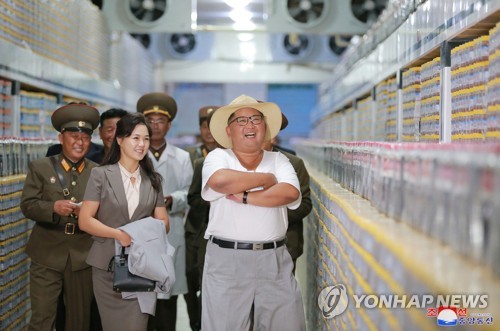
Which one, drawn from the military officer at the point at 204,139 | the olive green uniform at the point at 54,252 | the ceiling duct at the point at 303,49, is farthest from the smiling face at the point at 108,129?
the ceiling duct at the point at 303,49

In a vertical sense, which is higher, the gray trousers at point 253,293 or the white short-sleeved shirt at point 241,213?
the white short-sleeved shirt at point 241,213

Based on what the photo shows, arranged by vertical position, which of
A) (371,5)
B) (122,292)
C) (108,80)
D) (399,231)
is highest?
(371,5)

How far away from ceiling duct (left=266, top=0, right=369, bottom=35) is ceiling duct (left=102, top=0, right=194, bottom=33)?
4.80ft

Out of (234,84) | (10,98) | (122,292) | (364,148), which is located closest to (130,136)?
(122,292)

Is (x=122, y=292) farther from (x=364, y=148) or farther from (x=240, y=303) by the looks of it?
(x=364, y=148)

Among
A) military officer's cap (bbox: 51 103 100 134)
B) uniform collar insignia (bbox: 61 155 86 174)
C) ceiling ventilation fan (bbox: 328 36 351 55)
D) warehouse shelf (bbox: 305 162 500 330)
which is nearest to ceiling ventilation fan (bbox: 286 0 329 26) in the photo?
ceiling ventilation fan (bbox: 328 36 351 55)

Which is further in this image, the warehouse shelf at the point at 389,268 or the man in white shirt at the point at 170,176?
the man in white shirt at the point at 170,176

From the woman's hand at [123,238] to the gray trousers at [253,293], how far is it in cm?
58

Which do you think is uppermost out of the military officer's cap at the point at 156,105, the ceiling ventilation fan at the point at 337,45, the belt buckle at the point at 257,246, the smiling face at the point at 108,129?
the ceiling ventilation fan at the point at 337,45

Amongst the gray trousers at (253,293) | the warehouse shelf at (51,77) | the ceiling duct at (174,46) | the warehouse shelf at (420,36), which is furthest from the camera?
the ceiling duct at (174,46)

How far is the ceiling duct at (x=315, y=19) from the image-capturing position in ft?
40.6

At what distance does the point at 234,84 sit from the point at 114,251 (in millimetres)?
18421

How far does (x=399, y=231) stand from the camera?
1985 mm

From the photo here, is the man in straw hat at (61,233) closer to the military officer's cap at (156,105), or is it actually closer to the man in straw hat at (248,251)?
the military officer's cap at (156,105)
